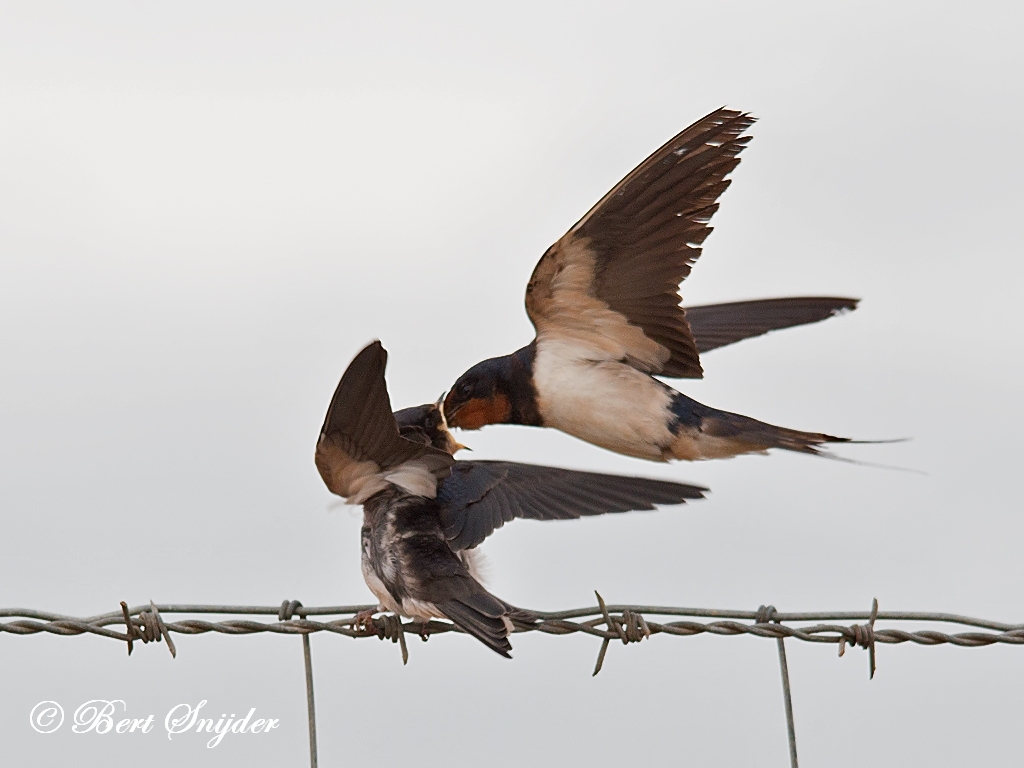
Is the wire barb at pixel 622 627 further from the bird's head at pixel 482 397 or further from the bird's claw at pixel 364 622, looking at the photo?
the bird's head at pixel 482 397

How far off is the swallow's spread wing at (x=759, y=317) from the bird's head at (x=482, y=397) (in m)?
0.88

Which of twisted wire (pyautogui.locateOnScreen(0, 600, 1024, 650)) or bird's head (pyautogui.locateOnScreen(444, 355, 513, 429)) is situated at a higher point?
bird's head (pyautogui.locateOnScreen(444, 355, 513, 429))

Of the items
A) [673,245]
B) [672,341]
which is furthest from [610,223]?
[672,341]

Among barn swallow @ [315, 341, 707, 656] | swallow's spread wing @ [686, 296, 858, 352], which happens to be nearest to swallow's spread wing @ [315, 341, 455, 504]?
barn swallow @ [315, 341, 707, 656]

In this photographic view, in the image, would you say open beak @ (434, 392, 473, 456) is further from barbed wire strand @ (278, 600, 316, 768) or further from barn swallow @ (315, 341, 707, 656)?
barbed wire strand @ (278, 600, 316, 768)

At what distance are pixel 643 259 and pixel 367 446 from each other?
97cm

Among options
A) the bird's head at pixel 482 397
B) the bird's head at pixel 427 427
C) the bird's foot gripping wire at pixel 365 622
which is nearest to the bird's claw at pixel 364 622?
the bird's foot gripping wire at pixel 365 622

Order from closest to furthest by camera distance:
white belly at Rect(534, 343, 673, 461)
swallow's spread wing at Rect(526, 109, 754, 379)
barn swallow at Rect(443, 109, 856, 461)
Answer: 1. swallow's spread wing at Rect(526, 109, 754, 379)
2. barn swallow at Rect(443, 109, 856, 461)
3. white belly at Rect(534, 343, 673, 461)

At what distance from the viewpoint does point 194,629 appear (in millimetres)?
2324

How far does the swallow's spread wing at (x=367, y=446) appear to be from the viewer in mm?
2572

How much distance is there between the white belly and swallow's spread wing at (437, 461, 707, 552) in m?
0.61

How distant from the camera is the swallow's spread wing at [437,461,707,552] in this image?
9.87ft

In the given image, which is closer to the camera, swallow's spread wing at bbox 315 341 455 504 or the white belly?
swallow's spread wing at bbox 315 341 455 504

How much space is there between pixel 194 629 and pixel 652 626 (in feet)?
2.49
